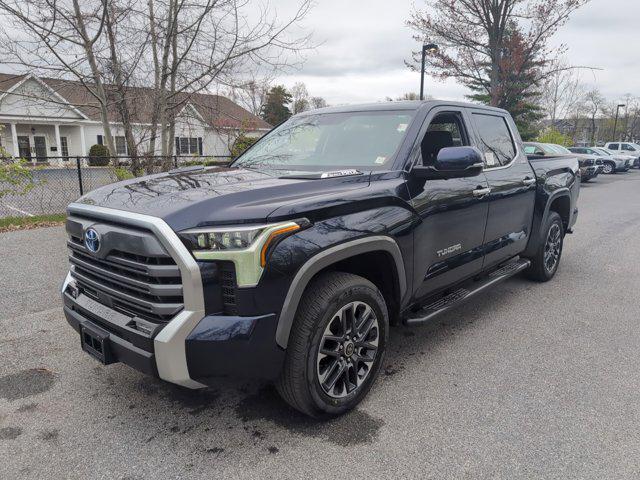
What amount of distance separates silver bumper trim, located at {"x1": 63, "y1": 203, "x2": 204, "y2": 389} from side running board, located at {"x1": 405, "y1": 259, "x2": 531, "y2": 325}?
164cm

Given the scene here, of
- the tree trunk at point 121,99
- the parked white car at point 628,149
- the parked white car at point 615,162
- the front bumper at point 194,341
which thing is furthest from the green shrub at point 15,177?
the parked white car at point 628,149

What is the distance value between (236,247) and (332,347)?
911 mm

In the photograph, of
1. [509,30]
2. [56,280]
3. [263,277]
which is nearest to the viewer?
[263,277]

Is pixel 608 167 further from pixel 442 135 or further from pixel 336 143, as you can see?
pixel 336 143

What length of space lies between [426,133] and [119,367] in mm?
Result: 2842

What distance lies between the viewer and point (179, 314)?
2312 millimetres

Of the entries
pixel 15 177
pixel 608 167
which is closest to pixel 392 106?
pixel 15 177

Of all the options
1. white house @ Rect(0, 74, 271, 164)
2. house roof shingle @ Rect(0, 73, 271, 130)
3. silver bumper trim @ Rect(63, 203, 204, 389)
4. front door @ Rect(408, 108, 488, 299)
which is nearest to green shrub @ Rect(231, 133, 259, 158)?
white house @ Rect(0, 74, 271, 164)

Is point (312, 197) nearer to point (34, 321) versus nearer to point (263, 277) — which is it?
point (263, 277)

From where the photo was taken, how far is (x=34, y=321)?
435 centimetres

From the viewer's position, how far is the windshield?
3455mm

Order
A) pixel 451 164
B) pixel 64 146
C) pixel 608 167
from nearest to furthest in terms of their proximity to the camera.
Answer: pixel 451 164, pixel 608 167, pixel 64 146

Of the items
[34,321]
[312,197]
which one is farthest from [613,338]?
[34,321]

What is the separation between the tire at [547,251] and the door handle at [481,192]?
63.9 inches
